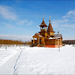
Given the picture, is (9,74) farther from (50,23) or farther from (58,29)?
(58,29)

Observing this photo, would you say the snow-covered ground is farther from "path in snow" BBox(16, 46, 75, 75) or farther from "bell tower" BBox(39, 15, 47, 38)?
"bell tower" BBox(39, 15, 47, 38)

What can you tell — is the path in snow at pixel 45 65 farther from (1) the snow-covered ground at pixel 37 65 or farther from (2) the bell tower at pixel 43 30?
(2) the bell tower at pixel 43 30

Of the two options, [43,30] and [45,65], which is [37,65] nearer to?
[45,65]

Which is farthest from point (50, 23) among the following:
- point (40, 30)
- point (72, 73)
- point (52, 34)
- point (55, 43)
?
point (72, 73)

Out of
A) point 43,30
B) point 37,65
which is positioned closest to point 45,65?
point 37,65

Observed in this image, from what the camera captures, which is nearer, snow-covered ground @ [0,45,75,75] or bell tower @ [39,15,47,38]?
snow-covered ground @ [0,45,75,75]

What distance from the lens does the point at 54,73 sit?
5402mm

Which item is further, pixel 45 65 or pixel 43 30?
pixel 43 30

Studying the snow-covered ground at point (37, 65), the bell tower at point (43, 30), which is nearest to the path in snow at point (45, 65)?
the snow-covered ground at point (37, 65)

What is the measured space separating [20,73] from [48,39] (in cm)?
2332

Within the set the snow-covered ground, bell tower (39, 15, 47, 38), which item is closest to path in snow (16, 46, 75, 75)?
the snow-covered ground

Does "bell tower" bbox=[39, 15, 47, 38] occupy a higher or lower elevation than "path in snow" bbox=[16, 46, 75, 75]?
higher

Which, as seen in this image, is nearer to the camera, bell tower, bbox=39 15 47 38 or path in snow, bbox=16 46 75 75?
path in snow, bbox=16 46 75 75

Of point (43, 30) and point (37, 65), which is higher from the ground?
point (43, 30)
